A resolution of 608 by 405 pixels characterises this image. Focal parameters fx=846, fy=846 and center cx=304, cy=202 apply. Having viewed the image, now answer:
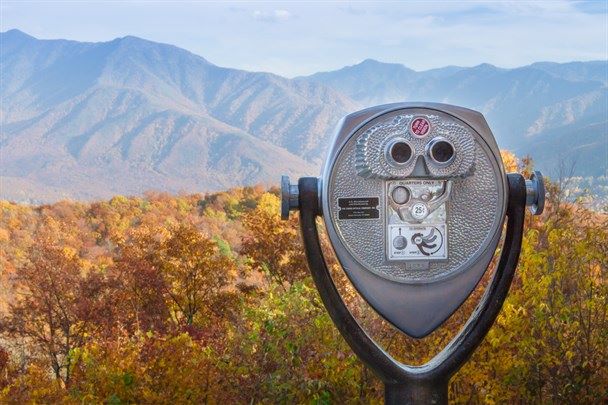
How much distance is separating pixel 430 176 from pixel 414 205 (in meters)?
0.09

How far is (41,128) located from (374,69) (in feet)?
240

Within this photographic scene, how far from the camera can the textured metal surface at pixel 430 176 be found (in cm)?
219

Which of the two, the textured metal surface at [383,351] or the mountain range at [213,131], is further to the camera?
the mountain range at [213,131]

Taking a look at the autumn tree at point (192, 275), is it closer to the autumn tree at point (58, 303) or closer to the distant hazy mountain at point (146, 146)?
the autumn tree at point (58, 303)

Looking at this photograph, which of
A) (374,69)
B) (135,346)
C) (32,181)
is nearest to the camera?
(135,346)

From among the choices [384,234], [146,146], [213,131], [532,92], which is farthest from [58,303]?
[146,146]

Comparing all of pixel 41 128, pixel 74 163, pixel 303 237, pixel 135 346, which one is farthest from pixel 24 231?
pixel 41 128

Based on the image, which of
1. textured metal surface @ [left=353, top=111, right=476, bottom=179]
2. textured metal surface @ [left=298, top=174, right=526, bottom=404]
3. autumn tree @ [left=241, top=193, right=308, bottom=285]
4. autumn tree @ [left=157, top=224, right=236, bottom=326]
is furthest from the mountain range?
textured metal surface @ [left=353, top=111, right=476, bottom=179]

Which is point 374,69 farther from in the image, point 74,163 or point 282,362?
point 282,362

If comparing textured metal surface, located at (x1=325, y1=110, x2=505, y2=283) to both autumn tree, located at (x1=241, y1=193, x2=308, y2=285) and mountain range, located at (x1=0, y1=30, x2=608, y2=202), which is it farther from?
mountain range, located at (x1=0, y1=30, x2=608, y2=202)

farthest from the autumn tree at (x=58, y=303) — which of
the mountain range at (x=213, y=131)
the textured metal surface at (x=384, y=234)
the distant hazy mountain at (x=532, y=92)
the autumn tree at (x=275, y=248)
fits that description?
the mountain range at (x=213, y=131)

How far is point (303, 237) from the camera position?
90.2 inches

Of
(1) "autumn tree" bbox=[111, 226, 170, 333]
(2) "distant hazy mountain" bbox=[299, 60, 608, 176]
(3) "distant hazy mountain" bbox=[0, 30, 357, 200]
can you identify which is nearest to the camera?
(1) "autumn tree" bbox=[111, 226, 170, 333]

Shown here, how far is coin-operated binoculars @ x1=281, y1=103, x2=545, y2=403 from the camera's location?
7.17 feet
